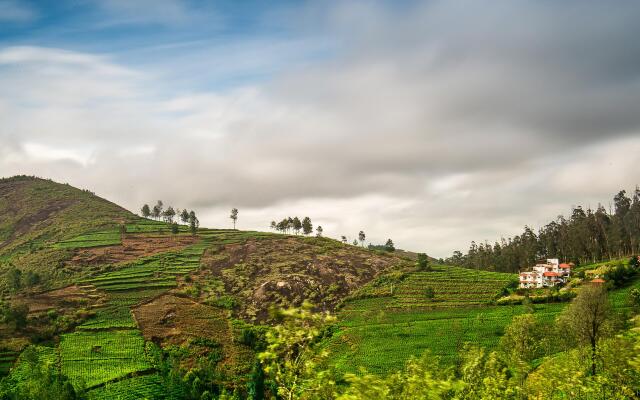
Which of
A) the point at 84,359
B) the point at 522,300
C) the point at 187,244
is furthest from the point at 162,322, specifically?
the point at 522,300

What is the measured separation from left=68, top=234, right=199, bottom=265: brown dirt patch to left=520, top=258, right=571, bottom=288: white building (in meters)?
112

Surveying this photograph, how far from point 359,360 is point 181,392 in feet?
101

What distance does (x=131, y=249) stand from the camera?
525 ft

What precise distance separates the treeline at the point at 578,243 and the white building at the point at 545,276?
18.8m

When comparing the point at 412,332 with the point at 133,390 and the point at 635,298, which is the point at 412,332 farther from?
the point at 133,390

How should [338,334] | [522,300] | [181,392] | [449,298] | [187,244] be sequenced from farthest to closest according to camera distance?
[187,244]
[449,298]
[522,300]
[338,334]
[181,392]

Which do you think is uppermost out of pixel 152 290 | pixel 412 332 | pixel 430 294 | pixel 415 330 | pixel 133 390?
pixel 152 290

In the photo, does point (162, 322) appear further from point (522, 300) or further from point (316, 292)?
point (522, 300)

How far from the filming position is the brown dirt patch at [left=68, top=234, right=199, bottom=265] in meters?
146

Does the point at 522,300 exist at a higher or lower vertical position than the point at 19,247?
lower

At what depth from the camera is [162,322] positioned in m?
103

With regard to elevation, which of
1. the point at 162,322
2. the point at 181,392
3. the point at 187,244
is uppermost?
the point at 187,244

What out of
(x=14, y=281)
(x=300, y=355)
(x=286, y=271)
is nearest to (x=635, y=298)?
(x=286, y=271)

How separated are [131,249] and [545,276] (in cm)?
13273
